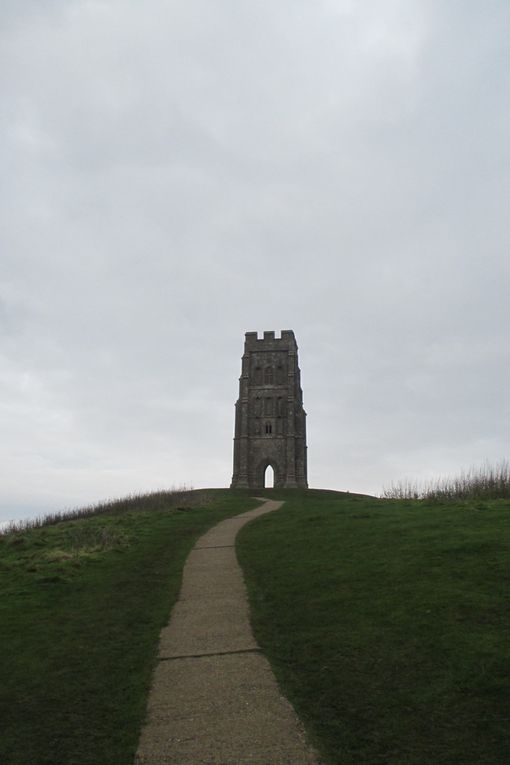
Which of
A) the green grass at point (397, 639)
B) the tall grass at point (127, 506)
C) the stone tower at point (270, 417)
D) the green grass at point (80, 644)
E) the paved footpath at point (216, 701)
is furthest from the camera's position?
the stone tower at point (270, 417)

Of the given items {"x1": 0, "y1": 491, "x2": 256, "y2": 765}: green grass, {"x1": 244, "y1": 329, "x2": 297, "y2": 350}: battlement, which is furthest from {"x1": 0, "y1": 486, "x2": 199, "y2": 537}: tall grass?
{"x1": 244, "y1": 329, "x2": 297, "y2": 350}: battlement

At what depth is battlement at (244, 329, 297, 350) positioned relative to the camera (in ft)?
198

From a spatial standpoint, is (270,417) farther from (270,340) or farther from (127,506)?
(127,506)

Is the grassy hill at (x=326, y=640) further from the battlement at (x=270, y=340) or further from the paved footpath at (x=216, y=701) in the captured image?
the battlement at (x=270, y=340)

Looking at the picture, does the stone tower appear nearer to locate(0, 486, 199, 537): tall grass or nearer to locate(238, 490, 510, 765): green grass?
locate(0, 486, 199, 537): tall grass

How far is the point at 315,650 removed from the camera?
291 inches

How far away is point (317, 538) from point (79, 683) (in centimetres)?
928

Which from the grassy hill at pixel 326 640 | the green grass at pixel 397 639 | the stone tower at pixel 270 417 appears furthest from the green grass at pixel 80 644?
the stone tower at pixel 270 417

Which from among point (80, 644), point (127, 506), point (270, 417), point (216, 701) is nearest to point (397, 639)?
point (216, 701)

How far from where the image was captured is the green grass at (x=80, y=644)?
5.42 meters

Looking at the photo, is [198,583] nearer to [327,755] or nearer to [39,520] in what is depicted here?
[327,755]

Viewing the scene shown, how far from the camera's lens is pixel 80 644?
7.96 metres

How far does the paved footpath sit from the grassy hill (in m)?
0.19

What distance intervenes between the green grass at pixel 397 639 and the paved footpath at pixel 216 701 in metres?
0.26
